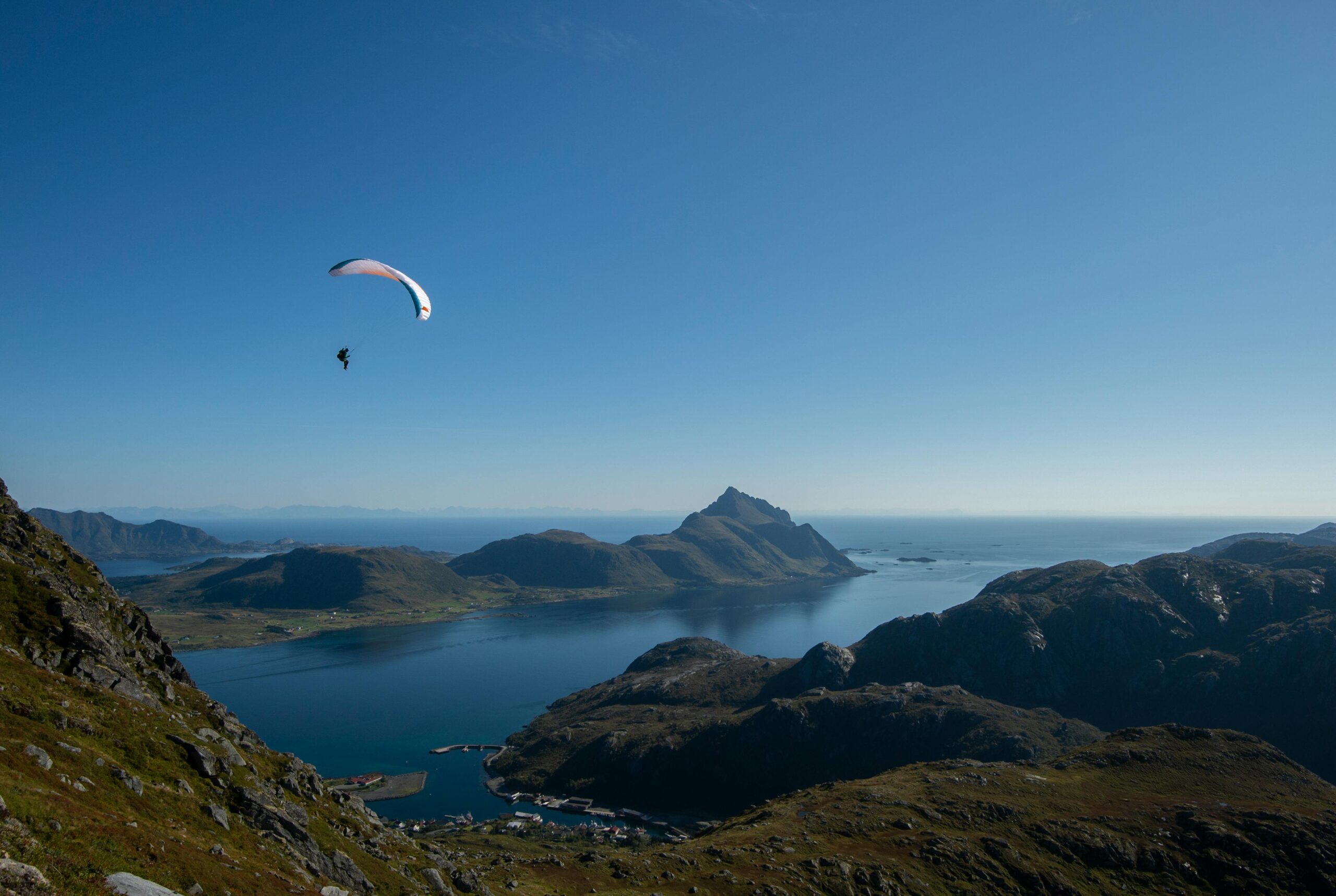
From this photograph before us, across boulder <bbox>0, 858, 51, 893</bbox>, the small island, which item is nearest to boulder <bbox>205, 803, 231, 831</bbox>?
boulder <bbox>0, 858, 51, 893</bbox>

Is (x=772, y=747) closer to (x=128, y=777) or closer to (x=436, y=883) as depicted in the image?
(x=436, y=883)

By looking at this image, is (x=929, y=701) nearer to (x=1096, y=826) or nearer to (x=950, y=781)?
(x=950, y=781)

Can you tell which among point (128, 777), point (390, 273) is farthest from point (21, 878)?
point (390, 273)

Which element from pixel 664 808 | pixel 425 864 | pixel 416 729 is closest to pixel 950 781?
pixel 664 808

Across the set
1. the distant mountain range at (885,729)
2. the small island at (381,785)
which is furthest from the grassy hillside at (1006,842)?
the distant mountain range at (885,729)

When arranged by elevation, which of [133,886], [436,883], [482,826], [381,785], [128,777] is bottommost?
[381,785]

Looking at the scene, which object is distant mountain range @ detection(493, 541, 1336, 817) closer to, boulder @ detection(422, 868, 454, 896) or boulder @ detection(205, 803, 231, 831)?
boulder @ detection(422, 868, 454, 896)

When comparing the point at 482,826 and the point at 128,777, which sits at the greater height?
the point at 128,777
